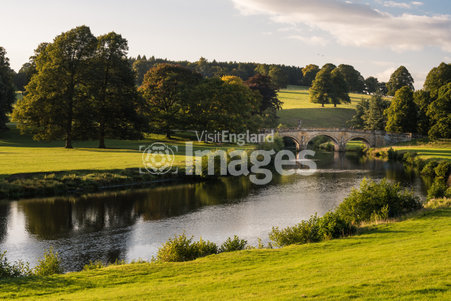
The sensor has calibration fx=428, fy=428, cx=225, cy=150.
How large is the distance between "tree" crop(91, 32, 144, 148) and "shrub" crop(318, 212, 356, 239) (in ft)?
161

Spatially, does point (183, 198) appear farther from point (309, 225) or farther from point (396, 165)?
point (396, 165)

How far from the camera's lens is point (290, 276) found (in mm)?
14875

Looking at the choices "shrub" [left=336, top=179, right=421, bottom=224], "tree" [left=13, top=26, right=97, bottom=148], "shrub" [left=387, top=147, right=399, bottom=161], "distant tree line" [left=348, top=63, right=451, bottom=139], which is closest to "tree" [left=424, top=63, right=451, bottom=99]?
"distant tree line" [left=348, top=63, right=451, bottom=139]

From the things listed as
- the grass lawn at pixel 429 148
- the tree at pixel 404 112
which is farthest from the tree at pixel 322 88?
the grass lawn at pixel 429 148

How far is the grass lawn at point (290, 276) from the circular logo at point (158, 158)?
32.9 metres

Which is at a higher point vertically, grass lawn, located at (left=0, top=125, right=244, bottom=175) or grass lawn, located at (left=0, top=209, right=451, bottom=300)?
grass lawn, located at (left=0, top=125, right=244, bottom=175)

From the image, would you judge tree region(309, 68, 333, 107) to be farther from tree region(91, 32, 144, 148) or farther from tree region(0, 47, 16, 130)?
Answer: tree region(0, 47, 16, 130)

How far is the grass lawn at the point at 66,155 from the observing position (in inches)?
1831

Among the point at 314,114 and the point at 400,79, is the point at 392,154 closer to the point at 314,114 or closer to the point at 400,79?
the point at 314,114

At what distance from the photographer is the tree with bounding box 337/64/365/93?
557ft

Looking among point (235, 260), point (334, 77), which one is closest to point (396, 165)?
point (235, 260)

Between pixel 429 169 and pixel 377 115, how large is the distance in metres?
45.0

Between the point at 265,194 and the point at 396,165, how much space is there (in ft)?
113

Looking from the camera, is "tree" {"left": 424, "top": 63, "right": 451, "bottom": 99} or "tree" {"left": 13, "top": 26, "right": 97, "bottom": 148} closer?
"tree" {"left": 13, "top": 26, "right": 97, "bottom": 148}
